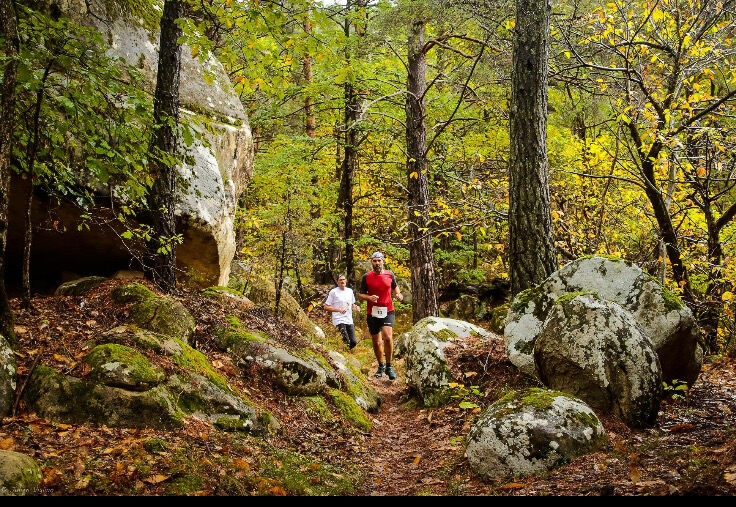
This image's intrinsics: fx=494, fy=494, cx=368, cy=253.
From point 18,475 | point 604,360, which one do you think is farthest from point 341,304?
point 18,475

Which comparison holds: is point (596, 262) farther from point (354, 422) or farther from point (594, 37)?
point (594, 37)

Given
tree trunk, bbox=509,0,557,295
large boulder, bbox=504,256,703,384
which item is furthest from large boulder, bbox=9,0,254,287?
large boulder, bbox=504,256,703,384

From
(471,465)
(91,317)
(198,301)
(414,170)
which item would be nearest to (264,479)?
(471,465)

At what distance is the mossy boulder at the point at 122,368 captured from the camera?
4457 mm

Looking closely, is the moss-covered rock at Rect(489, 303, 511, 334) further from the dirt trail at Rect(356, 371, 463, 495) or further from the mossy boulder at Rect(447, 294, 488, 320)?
the mossy boulder at Rect(447, 294, 488, 320)

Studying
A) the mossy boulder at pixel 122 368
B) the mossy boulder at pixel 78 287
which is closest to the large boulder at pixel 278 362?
the mossy boulder at pixel 122 368

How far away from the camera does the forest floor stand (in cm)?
337

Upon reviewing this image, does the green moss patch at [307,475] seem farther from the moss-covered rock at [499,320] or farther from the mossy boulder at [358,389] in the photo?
the moss-covered rock at [499,320]

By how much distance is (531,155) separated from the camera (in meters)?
7.43

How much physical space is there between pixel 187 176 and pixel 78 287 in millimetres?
2402

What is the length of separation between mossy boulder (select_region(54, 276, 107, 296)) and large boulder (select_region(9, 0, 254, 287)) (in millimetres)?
708

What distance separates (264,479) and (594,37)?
350 inches

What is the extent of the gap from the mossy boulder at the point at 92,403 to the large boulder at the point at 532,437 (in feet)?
9.23

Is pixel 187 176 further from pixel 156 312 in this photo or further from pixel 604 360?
pixel 604 360
